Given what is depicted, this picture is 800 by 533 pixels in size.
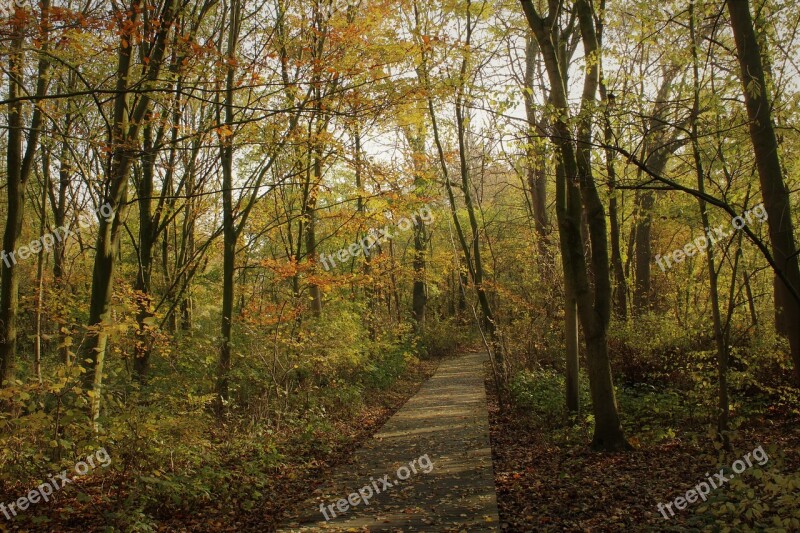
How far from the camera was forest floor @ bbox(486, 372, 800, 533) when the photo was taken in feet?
13.4

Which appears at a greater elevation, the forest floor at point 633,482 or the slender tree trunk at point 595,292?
the slender tree trunk at point 595,292

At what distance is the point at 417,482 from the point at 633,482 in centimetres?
243

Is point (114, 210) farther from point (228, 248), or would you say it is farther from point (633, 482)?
point (633, 482)

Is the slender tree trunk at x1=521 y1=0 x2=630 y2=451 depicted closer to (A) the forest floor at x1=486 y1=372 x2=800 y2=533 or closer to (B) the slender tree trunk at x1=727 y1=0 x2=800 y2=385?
(A) the forest floor at x1=486 y1=372 x2=800 y2=533

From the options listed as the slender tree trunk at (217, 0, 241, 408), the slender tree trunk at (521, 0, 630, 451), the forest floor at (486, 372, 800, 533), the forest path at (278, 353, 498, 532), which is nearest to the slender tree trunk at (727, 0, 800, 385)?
the forest floor at (486, 372, 800, 533)

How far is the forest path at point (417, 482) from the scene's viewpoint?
5.18 meters

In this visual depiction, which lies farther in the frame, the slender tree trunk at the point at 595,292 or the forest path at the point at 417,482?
the slender tree trunk at the point at 595,292

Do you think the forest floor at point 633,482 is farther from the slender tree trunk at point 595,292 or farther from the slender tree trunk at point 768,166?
the slender tree trunk at point 768,166

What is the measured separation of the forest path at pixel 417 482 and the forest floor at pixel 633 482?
31 cm

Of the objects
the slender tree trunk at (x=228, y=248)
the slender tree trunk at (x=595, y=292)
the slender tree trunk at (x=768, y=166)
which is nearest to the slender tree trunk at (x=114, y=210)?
the slender tree trunk at (x=228, y=248)

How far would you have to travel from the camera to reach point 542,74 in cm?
1312

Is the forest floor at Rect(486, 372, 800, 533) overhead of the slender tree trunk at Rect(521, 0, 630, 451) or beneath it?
beneath

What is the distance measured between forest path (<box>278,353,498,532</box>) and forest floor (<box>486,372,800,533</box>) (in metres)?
0.31

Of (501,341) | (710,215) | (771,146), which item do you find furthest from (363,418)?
(771,146)
